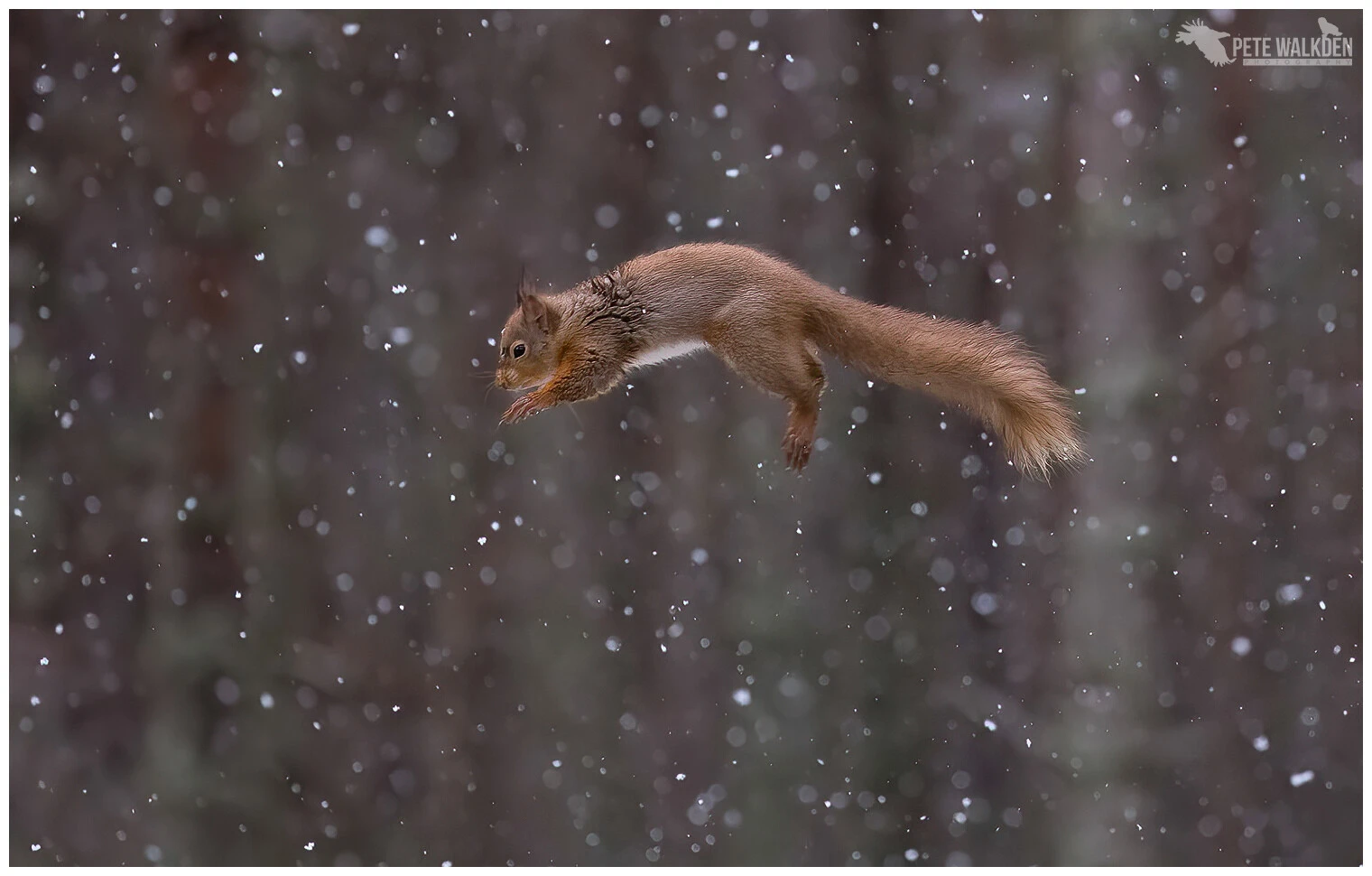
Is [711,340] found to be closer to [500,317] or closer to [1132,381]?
[500,317]

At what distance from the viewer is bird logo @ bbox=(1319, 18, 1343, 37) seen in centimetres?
135

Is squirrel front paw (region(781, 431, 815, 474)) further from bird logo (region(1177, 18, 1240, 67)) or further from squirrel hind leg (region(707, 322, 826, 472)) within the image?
bird logo (region(1177, 18, 1240, 67))

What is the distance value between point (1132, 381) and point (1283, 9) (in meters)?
0.53

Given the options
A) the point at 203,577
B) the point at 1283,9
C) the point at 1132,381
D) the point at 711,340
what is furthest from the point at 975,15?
the point at 203,577

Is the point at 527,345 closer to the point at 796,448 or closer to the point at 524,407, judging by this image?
the point at 524,407

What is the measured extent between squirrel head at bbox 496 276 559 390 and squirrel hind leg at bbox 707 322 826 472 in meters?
0.10

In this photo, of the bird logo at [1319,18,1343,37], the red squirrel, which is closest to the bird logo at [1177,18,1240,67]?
the bird logo at [1319,18,1343,37]

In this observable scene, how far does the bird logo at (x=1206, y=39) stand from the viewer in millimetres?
1396

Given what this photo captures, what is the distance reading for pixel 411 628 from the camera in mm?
1608

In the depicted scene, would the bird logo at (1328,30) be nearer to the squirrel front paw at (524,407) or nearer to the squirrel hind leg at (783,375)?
the squirrel hind leg at (783,375)

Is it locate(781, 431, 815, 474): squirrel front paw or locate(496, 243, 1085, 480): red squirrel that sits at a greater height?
locate(496, 243, 1085, 480): red squirrel

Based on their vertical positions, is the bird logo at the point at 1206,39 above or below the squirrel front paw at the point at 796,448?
above

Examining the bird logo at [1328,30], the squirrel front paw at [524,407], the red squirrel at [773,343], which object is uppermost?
the bird logo at [1328,30]

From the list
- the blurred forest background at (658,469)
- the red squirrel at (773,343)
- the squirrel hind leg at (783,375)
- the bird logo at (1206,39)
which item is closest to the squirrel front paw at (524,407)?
the red squirrel at (773,343)
